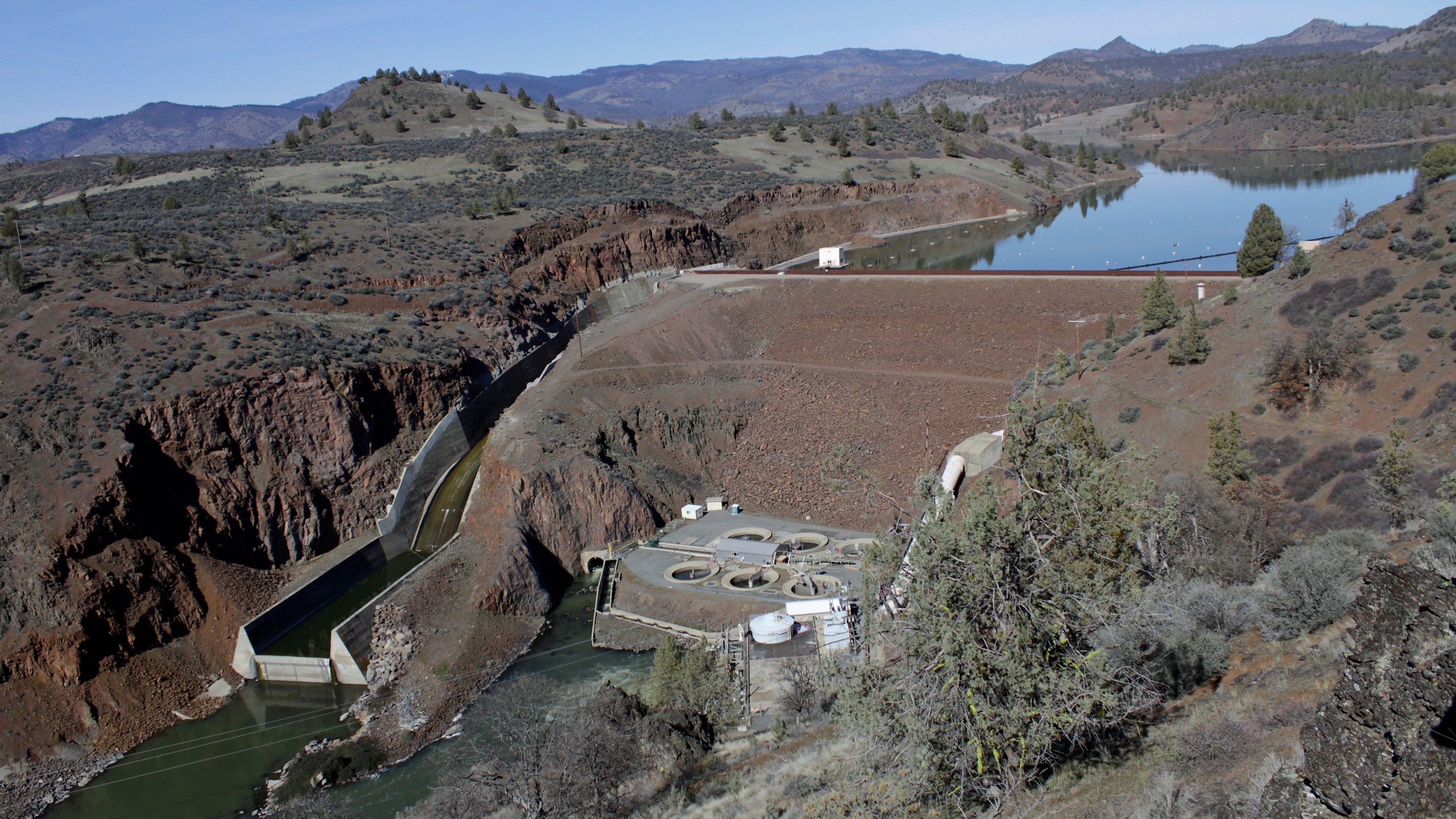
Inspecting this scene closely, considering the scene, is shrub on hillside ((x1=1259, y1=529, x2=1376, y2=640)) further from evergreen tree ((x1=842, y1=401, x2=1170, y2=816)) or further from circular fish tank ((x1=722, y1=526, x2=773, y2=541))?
circular fish tank ((x1=722, y1=526, x2=773, y2=541))

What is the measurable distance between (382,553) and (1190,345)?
28431mm

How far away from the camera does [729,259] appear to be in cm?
6594

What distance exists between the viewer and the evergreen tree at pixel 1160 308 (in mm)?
31641

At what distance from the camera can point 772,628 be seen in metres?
24.1

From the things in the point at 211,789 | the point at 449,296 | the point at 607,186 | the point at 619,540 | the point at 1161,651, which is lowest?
the point at 211,789

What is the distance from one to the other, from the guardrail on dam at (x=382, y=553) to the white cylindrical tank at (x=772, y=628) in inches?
457

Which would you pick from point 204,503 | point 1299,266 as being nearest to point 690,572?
point 204,503

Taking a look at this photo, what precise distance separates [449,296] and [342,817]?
92.7ft

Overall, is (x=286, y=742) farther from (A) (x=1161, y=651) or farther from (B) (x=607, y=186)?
(B) (x=607, y=186)

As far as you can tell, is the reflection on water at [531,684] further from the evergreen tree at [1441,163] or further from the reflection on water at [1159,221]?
the reflection on water at [1159,221]

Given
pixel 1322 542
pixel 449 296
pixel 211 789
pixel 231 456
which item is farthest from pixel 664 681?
pixel 449 296

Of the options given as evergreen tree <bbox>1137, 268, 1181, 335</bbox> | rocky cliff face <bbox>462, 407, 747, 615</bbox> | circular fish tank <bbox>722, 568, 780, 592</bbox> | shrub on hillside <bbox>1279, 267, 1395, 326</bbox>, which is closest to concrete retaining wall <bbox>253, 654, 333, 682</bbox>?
rocky cliff face <bbox>462, 407, 747, 615</bbox>

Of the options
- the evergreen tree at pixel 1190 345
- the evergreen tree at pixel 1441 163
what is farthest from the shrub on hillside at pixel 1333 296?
the evergreen tree at pixel 1441 163

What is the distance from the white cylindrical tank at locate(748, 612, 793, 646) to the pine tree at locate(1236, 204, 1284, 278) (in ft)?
83.4
